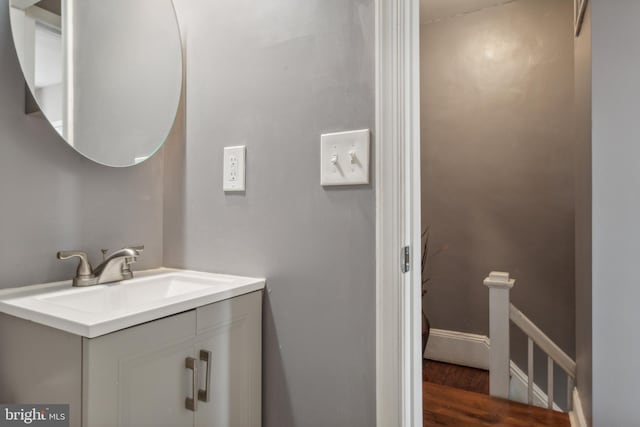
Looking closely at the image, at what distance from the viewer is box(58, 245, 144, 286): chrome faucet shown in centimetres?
101

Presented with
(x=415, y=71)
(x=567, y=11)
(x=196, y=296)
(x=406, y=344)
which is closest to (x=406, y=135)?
(x=415, y=71)

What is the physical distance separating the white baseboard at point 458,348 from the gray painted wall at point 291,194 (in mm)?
2031

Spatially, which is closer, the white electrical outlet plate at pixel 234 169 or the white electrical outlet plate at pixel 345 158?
the white electrical outlet plate at pixel 345 158

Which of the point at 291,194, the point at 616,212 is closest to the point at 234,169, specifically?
the point at 291,194

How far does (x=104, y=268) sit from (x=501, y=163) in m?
2.44

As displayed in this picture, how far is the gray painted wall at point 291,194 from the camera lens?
0.94 meters

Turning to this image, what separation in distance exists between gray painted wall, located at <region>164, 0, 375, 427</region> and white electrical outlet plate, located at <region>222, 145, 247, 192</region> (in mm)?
23

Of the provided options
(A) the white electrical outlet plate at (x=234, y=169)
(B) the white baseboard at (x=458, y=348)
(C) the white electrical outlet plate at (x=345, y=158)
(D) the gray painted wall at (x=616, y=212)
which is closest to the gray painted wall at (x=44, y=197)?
(A) the white electrical outlet plate at (x=234, y=169)

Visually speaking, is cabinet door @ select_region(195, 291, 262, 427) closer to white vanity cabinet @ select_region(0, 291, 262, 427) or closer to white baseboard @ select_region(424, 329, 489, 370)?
white vanity cabinet @ select_region(0, 291, 262, 427)

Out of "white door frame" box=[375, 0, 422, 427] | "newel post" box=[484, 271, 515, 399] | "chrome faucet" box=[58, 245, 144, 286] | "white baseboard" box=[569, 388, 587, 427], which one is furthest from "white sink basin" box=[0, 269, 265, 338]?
"white baseboard" box=[569, 388, 587, 427]

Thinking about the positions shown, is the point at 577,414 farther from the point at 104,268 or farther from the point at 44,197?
the point at 44,197

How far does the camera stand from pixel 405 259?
2.97 ft

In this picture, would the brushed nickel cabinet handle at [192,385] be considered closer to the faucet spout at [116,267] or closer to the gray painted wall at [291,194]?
the gray painted wall at [291,194]

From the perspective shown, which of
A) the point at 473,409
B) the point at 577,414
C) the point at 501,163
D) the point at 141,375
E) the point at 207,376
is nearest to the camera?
the point at 141,375
